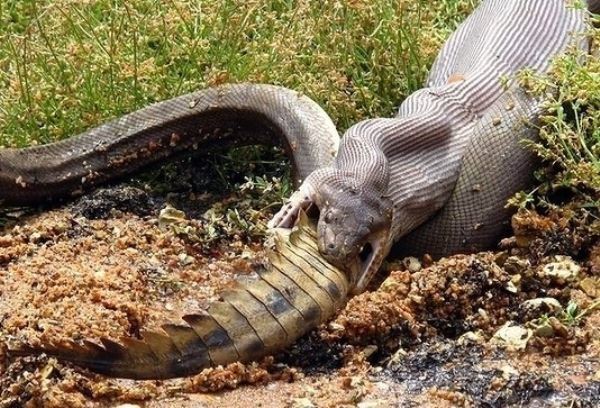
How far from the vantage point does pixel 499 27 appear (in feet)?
23.6

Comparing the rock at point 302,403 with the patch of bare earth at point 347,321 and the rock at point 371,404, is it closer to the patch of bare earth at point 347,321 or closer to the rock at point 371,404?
the patch of bare earth at point 347,321

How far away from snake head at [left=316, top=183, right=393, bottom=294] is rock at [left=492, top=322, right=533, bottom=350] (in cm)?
73

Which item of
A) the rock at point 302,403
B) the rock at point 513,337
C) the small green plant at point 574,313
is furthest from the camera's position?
the small green plant at point 574,313

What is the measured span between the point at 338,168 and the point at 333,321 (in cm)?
105

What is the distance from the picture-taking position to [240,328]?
485cm

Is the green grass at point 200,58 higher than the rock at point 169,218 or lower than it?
higher

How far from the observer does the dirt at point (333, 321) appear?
4.66 meters

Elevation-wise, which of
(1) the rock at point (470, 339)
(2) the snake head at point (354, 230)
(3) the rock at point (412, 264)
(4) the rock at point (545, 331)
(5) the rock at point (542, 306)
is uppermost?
(2) the snake head at point (354, 230)

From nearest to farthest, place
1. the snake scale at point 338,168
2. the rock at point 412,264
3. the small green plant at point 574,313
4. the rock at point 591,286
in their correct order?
the snake scale at point 338,168
the small green plant at point 574,313
the rock at point 591,286
the rock at point 412,264

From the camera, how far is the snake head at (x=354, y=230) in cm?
548

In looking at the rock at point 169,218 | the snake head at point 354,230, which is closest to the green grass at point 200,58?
the rock at point 169,218

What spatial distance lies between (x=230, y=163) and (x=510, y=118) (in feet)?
5.50

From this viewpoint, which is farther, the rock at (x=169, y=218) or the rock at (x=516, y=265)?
the rock at (x=169, y=218)

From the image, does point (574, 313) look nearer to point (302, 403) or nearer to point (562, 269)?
point (562, 269)
